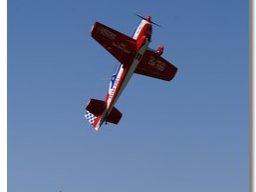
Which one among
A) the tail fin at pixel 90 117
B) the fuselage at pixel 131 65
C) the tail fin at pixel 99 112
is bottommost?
the tail fin at pixel 90 117

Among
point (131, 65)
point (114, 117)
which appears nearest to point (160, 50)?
point (131, 65)

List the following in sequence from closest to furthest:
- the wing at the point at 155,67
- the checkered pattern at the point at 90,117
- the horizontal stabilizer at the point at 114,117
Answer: the wing at the point at 155,67
the horizontal stabilizer at the point at 114,117
the checkered pattern at the point at 90,117

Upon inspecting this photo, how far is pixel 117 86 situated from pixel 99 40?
1.12 m

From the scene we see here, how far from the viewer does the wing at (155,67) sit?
9.99 metres

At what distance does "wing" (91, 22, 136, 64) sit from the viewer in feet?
30.1

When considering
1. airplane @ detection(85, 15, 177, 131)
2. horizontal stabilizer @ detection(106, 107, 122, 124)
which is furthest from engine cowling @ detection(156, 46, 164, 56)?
horizontal stabilizer @ detection(106, 107, 122, 124)

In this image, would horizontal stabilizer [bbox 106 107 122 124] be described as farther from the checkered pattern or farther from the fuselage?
the fuselage

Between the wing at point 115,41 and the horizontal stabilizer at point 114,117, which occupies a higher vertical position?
the wing at point 115,41

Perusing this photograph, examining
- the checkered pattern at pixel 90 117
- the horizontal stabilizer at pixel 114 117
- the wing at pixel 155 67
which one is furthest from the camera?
the checkered pattern at pixel 90 117

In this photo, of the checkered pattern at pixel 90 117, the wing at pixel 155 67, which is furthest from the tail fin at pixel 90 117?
the wing at pixel 155 67

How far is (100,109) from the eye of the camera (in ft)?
35.9

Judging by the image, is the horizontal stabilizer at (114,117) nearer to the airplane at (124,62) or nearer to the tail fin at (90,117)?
the airplane at (124,62)
